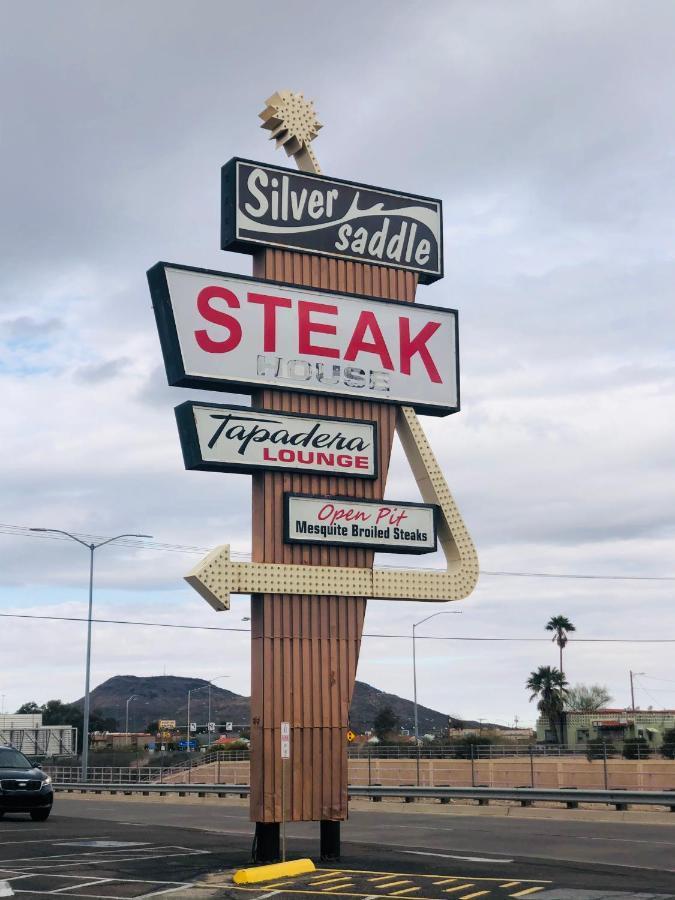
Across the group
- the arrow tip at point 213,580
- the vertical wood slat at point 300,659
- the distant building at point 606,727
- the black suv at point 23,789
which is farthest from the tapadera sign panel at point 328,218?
the distant building at point 606,727

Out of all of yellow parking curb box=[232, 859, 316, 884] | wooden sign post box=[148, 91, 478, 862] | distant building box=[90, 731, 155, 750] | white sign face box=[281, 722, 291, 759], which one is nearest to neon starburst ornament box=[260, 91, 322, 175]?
wooden sign post box=[148, 91, 478, 862]

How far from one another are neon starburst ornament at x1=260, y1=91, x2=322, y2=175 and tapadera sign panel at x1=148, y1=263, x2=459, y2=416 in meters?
2.99

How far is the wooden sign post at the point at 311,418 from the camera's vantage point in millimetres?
19484

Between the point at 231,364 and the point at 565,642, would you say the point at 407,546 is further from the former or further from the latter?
the point at 565,642

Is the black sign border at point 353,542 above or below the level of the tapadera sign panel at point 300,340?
below

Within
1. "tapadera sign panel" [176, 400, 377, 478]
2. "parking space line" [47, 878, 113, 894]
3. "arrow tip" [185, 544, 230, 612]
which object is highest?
"tapadera sign panel" [176, 400, 377, 478]

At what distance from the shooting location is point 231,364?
20391mm

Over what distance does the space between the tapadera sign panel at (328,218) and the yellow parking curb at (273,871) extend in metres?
10.9

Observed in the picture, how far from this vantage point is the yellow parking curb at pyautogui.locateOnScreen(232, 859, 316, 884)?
1647 cm

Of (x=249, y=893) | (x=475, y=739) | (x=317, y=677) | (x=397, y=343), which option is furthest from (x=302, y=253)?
(x=475, y=739)

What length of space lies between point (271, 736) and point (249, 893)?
12.2ft

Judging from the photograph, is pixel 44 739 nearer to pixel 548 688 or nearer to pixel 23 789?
pixel 548 688

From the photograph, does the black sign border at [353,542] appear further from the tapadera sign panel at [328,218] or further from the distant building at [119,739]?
the distant building at [119,739]

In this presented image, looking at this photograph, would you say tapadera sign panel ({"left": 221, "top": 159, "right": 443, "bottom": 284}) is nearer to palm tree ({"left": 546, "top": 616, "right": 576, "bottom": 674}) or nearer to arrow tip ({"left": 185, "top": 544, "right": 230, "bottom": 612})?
arrow tip ({"left": 185, "top": 544, "right": 230, "bottom": 612})
